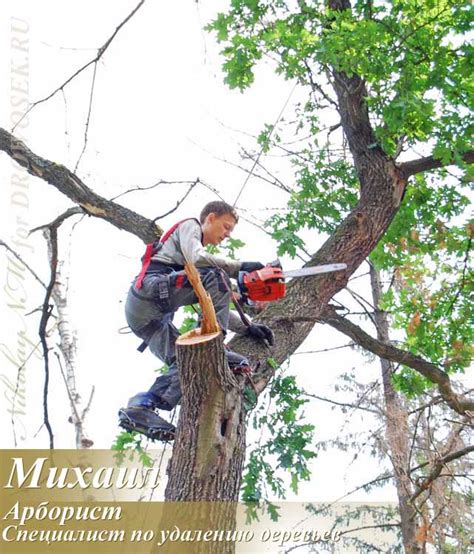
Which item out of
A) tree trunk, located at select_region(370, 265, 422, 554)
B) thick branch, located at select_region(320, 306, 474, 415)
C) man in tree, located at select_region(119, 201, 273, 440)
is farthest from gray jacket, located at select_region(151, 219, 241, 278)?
tree trunk, located at select_region(370, 265, 422, 554)

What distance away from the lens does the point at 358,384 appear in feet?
39.7

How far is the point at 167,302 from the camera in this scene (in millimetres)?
3555

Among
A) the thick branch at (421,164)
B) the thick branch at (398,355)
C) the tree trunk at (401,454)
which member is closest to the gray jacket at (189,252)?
the thick branch at (398,355)

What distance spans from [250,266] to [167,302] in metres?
0.51

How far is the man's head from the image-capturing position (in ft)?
12.1

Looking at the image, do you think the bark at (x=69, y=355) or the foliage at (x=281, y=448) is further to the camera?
the bark at (x=69, y=355)

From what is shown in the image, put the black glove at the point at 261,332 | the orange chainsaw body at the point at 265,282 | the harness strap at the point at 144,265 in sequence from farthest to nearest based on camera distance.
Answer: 1. the black glove at the point at 261,332
2. the harness strap at the point at 144,265
3. the orange chainsaw body at the point at 265,282

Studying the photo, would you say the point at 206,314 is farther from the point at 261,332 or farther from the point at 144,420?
the point at 261,332

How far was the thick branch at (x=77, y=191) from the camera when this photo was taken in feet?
15.1

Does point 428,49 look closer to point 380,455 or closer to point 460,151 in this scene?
point 460,151

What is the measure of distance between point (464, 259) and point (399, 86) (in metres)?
1.77

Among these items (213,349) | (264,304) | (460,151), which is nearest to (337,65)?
(460,151)

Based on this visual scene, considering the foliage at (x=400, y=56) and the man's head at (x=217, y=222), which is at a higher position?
the foliage at (x=400, y=56)

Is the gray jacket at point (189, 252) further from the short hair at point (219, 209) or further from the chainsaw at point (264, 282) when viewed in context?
the short hair at point (219, 209)
